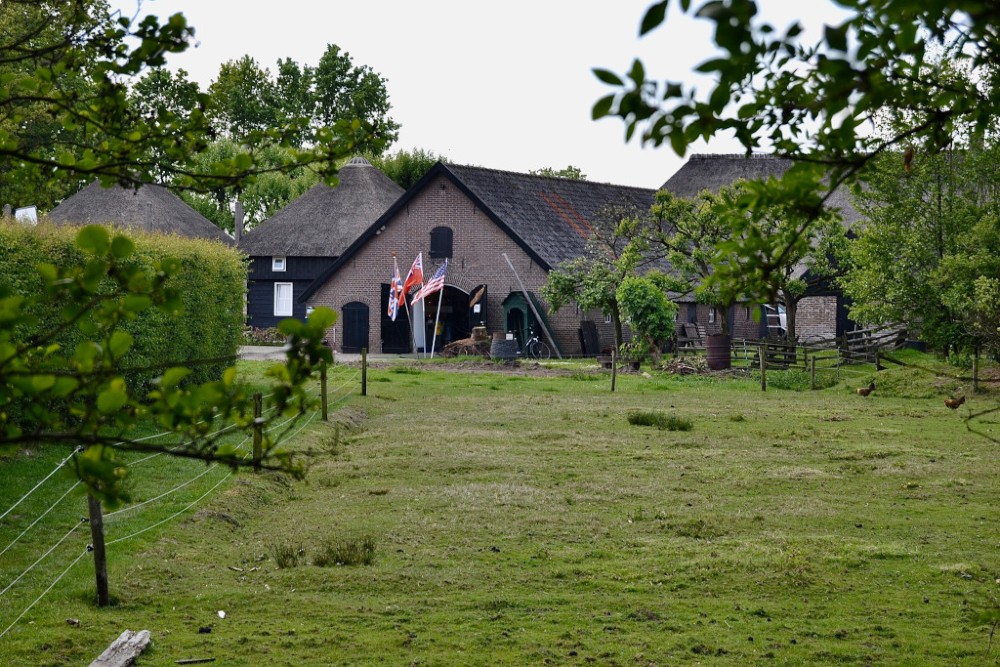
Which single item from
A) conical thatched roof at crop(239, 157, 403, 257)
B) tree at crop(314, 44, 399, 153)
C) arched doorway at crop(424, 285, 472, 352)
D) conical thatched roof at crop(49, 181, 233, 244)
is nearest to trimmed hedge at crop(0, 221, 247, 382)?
arched doorway at crop(424, 285, 472, 352)

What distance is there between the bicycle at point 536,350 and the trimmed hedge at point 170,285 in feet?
55.9

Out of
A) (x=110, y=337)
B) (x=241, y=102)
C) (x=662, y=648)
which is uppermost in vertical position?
(x=241, y=102)

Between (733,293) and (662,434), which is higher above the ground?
(733,293)

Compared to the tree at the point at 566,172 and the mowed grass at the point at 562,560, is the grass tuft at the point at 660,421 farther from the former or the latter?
the tree at the point at 566,172

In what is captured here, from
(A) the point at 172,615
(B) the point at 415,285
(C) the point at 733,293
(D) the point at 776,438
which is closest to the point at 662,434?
(D) the point at 776,438

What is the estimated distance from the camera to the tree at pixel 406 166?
72.2 meters

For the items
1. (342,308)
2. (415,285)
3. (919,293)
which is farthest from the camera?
(342,308)

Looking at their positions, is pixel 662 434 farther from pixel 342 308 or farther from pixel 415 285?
pixel 342 308

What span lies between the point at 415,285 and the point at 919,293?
2015 cm

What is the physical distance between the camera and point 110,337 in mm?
3707

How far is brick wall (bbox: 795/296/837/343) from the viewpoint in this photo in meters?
49.4

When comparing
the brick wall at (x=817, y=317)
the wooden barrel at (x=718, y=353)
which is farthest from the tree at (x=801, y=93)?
the brick wall at (x=817, y=317)

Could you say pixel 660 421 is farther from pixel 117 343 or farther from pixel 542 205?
pixel 542 205

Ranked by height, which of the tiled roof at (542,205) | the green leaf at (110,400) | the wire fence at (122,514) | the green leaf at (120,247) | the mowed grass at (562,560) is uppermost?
the tiled roof at (542,205)
